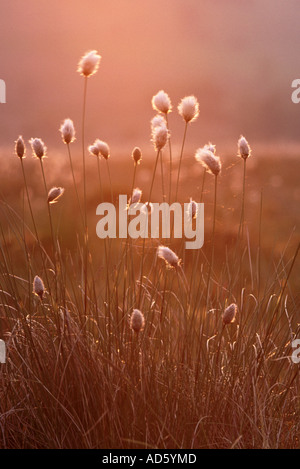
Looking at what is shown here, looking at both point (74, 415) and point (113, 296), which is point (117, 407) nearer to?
point (74, 415)

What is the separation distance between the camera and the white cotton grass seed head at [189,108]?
2607 millimetres

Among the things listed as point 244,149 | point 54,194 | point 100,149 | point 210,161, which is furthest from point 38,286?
point 244,149

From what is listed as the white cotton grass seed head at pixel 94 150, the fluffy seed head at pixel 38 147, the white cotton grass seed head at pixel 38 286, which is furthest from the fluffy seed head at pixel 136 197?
the white cotton grass seed head at pixel 38 286

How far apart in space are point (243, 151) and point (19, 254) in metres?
1.35

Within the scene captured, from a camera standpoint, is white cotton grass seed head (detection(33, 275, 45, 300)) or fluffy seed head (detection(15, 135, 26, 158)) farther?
fluffy seed head (detection(15, 135, 26, 158))

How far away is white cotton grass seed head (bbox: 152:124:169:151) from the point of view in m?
2.50

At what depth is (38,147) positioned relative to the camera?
8.51 feet

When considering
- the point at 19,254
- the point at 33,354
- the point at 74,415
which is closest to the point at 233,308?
the point at 74,415

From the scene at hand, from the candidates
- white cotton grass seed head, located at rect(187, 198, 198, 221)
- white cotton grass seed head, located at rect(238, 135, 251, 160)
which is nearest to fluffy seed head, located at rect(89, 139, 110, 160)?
white cotton grass seed head, located at rect(187, 198, 198, 221)

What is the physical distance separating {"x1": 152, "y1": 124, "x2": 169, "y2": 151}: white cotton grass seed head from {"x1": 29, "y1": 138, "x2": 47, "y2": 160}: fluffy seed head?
18.0 inches

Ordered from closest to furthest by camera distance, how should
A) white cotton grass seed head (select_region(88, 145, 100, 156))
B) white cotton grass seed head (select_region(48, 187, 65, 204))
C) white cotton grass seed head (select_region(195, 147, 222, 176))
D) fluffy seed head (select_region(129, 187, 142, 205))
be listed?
white cotton grass seed head (select_region(195, 147, 222, 176)) → white cotton grass seed head (select_region(48, 187, 65, 204)) → fluffy seed head (select_region(129, 187, 142, 205)) → white cotton grass seed head (select_region(88, 145, 100, 156))

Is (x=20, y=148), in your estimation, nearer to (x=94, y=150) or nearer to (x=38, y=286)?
(x=94, y=150)

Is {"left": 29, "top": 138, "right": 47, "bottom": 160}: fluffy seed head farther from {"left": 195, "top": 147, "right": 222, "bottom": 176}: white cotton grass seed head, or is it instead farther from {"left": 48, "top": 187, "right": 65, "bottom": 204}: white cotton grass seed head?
{"left": 195, "top": 147, "right": 222, "bottom": 176}: white cotton grass seed head

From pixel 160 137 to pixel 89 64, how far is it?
40 cm
